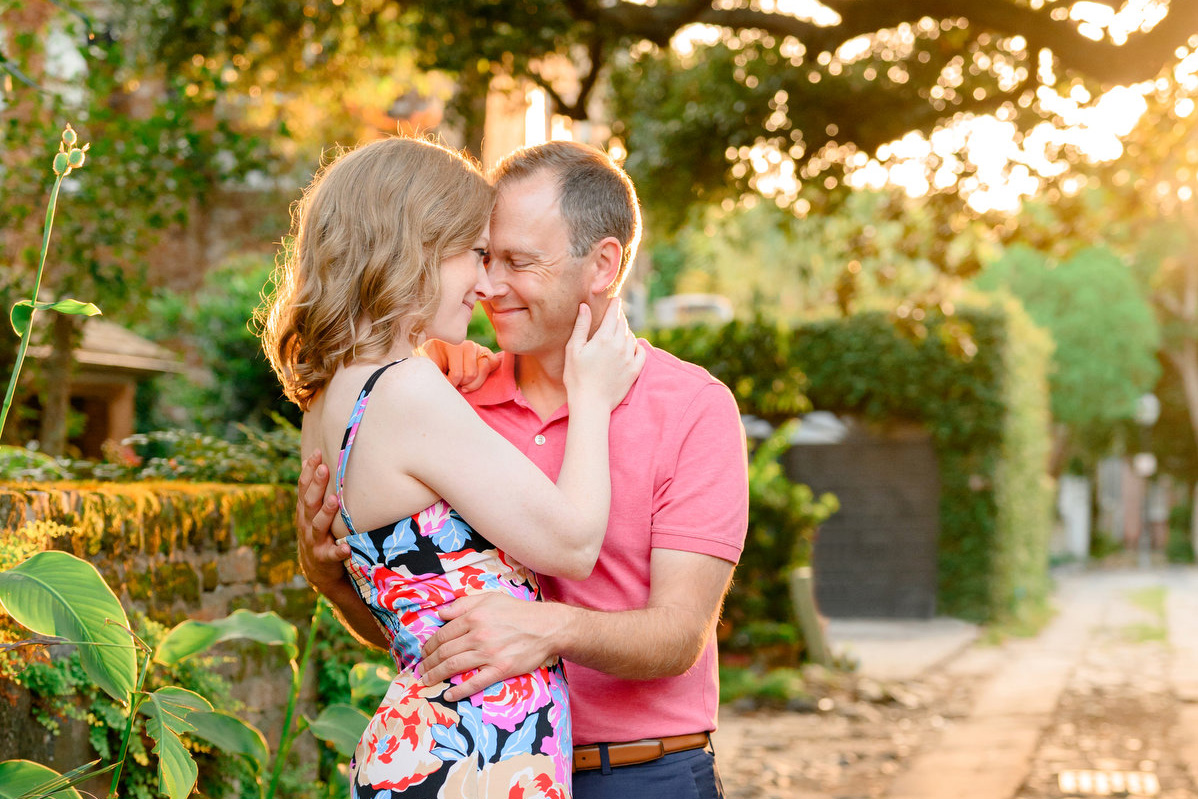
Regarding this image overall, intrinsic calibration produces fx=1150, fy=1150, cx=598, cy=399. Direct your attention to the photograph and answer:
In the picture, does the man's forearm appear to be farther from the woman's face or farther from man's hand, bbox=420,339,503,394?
man's hand, bbox=420,339,503,394

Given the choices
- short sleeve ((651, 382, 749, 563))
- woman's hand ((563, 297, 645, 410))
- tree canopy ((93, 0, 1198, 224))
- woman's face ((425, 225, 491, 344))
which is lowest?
short sleeve ((651, 382, 749, 563))

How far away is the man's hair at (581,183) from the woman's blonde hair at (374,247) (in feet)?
0.79

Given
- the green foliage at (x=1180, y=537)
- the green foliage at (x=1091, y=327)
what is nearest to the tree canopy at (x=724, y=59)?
the green foliage at (x=1091, y=327)

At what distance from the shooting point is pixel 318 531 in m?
2.12

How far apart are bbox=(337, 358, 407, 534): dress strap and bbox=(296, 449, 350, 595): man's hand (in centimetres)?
11

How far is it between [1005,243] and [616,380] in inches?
298

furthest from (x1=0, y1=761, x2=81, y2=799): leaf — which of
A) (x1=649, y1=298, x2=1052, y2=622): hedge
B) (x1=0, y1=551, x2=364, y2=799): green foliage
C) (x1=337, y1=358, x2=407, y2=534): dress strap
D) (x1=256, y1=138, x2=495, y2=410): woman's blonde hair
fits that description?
(x1=649, y1=298, x2=1052, y2=622): hedge

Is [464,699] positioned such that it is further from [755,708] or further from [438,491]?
[755,708]

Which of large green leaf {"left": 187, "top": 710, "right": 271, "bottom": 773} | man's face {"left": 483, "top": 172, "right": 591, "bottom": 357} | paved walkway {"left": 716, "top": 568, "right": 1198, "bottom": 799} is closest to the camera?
man's face {"left": 483, "top": 172, "right": 591, "bottom": 357}

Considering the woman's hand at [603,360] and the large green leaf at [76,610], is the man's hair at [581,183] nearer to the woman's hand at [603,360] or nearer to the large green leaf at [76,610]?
the woman's hand at [603,360]

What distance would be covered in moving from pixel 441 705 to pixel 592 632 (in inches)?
10.5

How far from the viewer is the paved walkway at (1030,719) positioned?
647 cm

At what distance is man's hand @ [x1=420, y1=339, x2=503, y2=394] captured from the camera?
2396mm

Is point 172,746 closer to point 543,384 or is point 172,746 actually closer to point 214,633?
point 214,633
